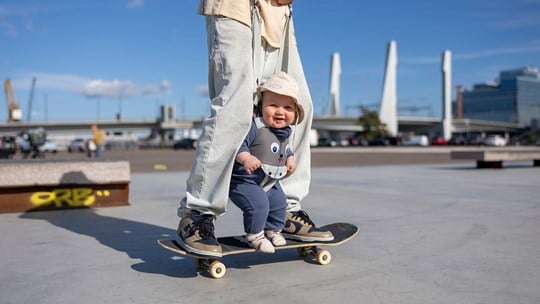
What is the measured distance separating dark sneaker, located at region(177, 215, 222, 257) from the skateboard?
29 millimetres

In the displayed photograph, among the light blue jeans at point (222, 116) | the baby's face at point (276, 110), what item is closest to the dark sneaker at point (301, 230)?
the light blue jeans at point (222, 116)

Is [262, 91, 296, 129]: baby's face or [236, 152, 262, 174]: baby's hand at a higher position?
[262, 91, 296, 129]: baby's face

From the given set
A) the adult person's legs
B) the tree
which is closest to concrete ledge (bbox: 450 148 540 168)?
the adult person's legs

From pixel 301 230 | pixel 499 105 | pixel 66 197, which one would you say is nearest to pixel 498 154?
pixel 66 197

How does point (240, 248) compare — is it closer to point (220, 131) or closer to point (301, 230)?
point (301, 230)

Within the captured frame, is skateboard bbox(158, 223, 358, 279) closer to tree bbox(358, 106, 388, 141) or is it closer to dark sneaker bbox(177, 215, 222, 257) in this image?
dark sneaker bbox(177, 215, 222, 257)

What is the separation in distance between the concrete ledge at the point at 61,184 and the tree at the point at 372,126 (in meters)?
72.5

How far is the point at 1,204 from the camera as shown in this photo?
17.9ft

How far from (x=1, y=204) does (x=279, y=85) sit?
13.1 ft

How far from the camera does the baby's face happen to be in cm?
295

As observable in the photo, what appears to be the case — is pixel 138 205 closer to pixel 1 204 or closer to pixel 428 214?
pixel 1 204

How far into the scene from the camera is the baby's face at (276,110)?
2945 millimetres

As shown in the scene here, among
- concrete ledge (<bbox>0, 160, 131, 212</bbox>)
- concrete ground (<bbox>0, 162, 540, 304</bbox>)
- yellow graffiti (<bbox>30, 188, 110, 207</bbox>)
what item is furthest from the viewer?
yellow graffiti (<bbox>30, 188, 110, 207</bbox>)

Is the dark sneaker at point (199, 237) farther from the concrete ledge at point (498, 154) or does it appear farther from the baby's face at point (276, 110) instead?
the concrete ledge at point (498, 154)
